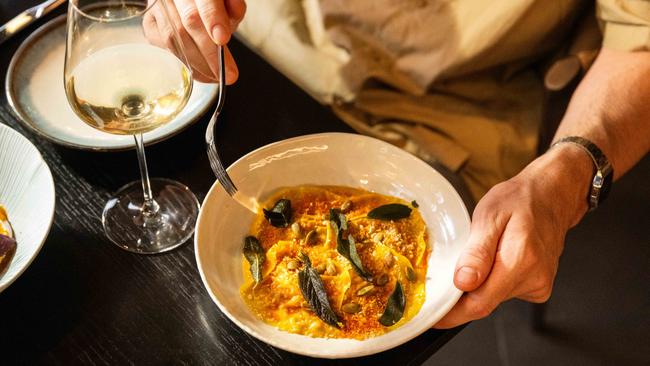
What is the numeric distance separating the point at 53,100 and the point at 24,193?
19 centimetres

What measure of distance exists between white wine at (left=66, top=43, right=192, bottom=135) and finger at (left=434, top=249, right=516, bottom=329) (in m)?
0.42

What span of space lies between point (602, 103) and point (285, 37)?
1.82ft

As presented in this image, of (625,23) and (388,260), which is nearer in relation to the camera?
(388,260)

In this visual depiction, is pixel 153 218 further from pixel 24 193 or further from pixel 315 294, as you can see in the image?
pixel 315 294

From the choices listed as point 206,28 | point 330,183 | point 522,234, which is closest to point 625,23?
point 522,234

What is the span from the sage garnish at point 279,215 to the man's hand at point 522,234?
0.23 m

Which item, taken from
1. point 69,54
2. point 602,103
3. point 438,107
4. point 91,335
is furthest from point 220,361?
point 602,103

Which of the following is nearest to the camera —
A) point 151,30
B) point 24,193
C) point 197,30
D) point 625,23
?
point 151,30

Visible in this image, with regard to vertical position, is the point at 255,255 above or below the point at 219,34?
below

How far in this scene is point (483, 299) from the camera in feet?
2.79

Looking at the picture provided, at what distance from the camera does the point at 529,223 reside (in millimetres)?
927

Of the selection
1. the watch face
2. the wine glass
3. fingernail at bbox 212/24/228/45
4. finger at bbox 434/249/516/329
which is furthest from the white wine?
the watch face

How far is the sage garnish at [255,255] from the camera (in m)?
0.87

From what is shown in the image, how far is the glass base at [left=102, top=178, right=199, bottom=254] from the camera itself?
3.05 ft
